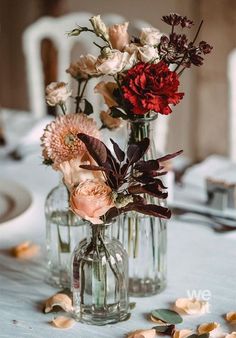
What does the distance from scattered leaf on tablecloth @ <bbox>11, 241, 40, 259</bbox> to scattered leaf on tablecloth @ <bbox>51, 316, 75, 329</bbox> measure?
26cm

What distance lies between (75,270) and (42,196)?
1.89 feet

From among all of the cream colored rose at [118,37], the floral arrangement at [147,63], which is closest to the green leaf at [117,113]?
the floral arrangement at [147,63]

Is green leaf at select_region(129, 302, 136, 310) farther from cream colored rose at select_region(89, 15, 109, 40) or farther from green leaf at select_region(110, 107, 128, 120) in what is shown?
cream colored rose at select_region(89, 15, 109, 40)

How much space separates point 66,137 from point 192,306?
347mm

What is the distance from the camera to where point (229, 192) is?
1609 mm

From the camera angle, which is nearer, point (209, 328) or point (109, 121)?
point (209, 328)

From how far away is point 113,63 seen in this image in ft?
3.54

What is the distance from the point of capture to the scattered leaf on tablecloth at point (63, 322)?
3.81 ft

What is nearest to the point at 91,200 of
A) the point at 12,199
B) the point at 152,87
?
the point at 152,87

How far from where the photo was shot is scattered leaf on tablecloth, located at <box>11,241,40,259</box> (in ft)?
4.64

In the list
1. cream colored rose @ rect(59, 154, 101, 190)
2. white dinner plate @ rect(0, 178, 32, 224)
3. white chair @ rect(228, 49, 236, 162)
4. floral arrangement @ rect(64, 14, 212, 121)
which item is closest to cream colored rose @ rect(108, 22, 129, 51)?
floral arrangement @ rect(64, 14, 212, 121)

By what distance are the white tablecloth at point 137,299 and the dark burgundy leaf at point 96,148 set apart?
0.28 metres

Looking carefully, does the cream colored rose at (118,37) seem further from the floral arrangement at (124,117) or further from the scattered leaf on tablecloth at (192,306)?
the scattered leaf on tablecloth at (192,306)

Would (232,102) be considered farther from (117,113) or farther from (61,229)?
(117,113)
